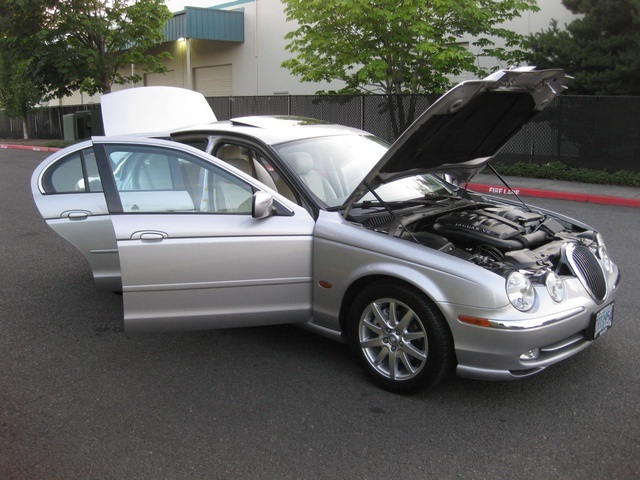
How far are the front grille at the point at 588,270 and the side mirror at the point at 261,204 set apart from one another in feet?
6.25

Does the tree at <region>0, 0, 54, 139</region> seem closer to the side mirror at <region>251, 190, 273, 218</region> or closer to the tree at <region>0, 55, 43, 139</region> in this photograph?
the tree at <region>0, 55, 43, 139</region>

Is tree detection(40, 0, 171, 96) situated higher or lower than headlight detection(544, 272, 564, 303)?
higher

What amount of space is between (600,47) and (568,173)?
2803 mm

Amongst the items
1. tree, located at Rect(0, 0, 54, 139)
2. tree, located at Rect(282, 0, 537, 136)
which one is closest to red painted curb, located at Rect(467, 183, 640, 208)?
tree, located at Rect(282, 0, 537, 136)

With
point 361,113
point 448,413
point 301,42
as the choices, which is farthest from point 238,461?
point 361,113

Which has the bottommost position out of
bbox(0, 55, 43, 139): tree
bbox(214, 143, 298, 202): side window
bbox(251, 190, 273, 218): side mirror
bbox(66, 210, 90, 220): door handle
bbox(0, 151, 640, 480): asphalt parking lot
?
bbox(0, 151, 640, 480): asphalt parking lot

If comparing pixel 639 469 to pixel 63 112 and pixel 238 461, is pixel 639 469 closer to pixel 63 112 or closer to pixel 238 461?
pixel 238 461

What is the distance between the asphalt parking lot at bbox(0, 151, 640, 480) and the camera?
9.95ft

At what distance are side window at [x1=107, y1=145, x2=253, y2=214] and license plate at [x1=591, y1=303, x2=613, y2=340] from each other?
7.42 feet

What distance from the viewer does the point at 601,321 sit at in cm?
369

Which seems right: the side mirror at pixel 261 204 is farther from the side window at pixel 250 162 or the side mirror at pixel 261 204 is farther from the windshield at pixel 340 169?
the side window at pixel 250 162

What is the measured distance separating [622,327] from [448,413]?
1966mm

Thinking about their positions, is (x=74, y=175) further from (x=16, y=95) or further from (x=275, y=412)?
(x=16, y=95)

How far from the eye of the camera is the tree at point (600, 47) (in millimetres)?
12969
